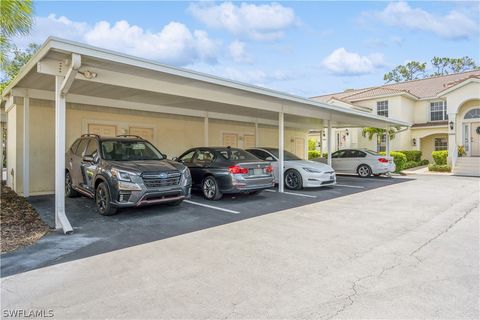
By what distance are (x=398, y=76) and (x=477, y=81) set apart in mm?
35019

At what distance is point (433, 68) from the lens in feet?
159

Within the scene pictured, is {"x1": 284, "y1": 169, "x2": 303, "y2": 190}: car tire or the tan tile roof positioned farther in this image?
the tan tile roof

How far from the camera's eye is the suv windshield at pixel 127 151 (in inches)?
289

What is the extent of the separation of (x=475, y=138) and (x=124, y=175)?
851 inches

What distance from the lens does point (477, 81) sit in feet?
60.3

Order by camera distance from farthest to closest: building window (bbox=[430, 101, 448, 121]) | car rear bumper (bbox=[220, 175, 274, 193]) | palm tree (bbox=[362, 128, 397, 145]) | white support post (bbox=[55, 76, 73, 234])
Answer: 1. building window (bbox=[430, 101, 448, 121])
2. palm tree (bbox=[362, 128, 397, 145])
3. car rear bumper (bbox=[220, 175, 274, 193])
4. white support post (bbox=[55, 76, 73, 234])

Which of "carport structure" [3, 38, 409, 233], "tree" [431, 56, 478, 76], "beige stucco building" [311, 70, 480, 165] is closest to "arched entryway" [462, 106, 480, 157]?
"beige stucco building" [311, 70, 480, 165]

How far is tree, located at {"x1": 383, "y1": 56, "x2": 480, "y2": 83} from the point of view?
46.2 metres

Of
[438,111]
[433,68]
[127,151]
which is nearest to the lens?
[127,151]

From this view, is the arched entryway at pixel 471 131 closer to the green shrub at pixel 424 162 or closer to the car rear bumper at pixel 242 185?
the green shrub at pixel 424 162

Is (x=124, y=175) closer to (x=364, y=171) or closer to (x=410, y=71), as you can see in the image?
(x=364, y=171)

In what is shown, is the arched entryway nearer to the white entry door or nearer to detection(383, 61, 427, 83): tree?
the white entry door

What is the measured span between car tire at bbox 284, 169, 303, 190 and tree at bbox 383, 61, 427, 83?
46.8 metres

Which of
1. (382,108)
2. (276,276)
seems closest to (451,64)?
(382,108)
